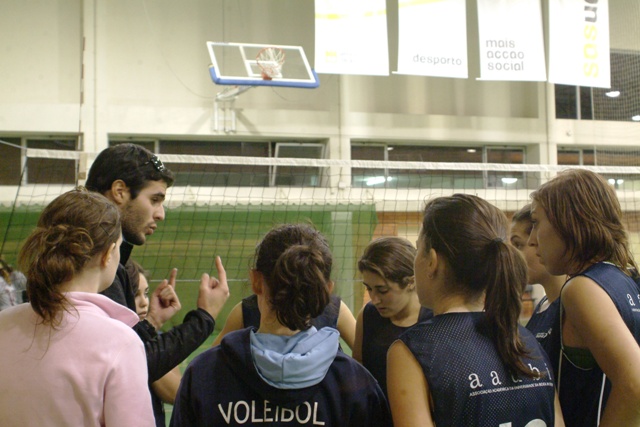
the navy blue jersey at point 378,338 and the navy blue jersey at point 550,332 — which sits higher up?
the navy blue jersey at point 550,332

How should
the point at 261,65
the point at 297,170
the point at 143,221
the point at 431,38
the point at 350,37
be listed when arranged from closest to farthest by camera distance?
1. the point at 143,221
2. the point at 350,37
3. the point at 431,38
4. the point at 261,65
5. the point at 297,170

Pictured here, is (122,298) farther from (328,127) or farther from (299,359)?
(328,127)

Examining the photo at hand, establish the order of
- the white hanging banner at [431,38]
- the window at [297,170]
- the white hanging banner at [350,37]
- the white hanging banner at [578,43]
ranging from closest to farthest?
the white hanging banner at [350,37]
the white hanging banner at [431,38]
the white hanging banner at [578,43]
the window at [297,170]

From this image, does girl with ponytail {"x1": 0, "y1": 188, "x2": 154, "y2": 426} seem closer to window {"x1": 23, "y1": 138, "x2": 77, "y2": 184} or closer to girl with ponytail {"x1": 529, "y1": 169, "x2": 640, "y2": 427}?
girl with ponytail {"x1": 529, "y1": 169, "x2": 640, "y2": 427}

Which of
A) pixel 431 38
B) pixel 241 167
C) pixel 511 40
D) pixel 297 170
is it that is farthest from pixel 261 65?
pixel 511 40

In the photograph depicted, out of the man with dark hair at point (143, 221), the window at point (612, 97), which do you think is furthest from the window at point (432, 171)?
the man with dark hair at point (143, 221)

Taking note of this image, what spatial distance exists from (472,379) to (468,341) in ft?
0.28

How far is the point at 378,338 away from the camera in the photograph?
8.37 ft

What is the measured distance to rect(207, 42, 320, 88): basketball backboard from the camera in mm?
7739

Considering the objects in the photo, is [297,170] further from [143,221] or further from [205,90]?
[143,221]

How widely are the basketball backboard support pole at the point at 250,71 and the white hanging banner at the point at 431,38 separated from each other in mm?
1355

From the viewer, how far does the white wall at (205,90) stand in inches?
Result: 324

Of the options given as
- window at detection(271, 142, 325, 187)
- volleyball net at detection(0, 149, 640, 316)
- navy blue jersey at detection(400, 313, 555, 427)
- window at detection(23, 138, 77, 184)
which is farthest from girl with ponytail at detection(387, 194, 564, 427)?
window at detection(23, 138, 77, 184)

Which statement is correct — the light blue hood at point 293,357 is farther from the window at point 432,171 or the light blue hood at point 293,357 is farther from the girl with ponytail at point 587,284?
the window at point 432,171
